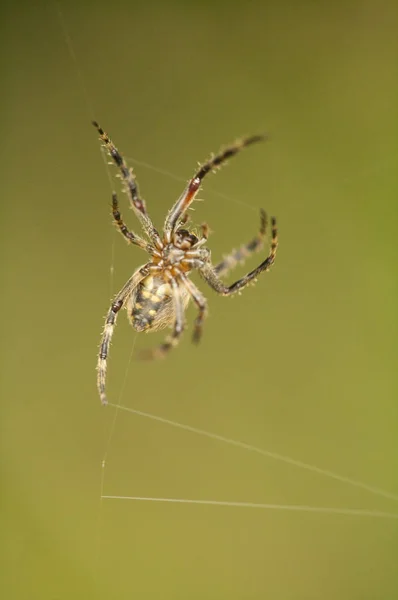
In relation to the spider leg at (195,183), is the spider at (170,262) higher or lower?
lower

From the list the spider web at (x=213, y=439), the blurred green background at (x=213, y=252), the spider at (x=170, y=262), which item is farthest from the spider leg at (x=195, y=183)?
the blurred green background at (x=213, y=252)

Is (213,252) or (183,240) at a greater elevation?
(213,252)

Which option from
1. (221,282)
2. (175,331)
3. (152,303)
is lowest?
(175,331)

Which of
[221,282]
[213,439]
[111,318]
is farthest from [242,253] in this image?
[213,439]

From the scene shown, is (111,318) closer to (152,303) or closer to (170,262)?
(152,303)

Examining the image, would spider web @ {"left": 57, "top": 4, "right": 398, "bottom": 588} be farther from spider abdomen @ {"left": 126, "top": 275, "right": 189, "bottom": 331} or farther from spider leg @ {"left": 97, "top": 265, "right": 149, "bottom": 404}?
spider abdomen @ {"left": 126, "top": 275, "right": 189, "bottom": 331}

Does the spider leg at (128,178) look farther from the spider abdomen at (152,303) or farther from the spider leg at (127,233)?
the spider abdomen at (152,303)

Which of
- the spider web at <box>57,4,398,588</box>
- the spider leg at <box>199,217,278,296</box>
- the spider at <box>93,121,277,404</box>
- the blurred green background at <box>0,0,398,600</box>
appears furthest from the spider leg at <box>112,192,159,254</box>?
the blurred green background at <box>0,0,398,600</box>
